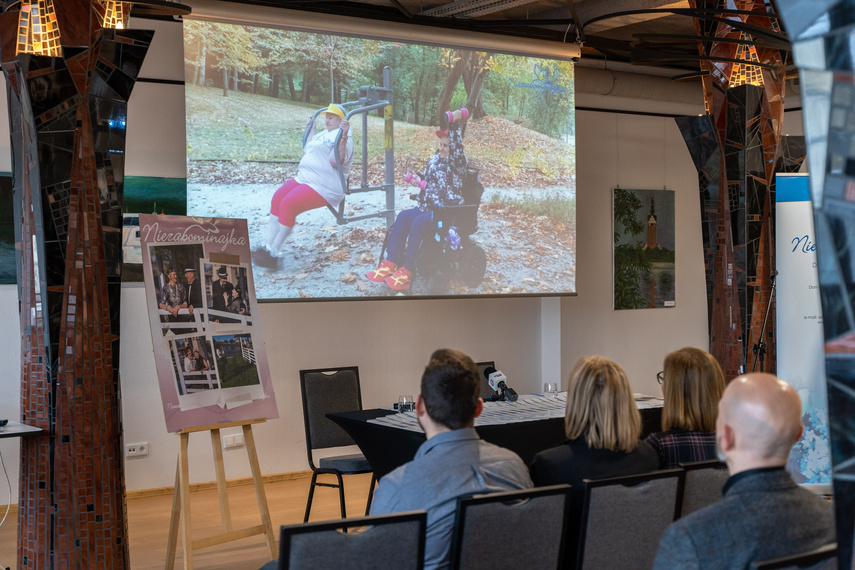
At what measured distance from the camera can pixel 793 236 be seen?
5.09m

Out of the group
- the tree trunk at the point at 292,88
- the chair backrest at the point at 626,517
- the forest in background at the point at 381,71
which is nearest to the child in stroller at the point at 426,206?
the forest in background at the point at 381,71

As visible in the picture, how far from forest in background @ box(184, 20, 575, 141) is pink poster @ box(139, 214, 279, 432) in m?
1.63

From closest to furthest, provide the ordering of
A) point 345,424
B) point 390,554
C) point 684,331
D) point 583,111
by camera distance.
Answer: point 390,554
point 345,424
point 583,111
point 684,331

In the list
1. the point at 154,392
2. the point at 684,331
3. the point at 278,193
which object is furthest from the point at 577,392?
the point at 684,331

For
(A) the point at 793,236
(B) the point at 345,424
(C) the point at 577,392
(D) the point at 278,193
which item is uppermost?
(D) the point at 278,193

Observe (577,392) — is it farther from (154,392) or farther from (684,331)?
(684,331)

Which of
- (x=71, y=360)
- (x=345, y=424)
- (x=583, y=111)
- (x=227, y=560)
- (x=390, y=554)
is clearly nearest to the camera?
(x=390, y=554)

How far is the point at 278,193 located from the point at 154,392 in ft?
5.50

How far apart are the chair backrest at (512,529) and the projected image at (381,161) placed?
360 centimetres

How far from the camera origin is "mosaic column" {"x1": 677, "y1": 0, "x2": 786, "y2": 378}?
5.63 metres

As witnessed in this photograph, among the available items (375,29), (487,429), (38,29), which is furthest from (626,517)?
(375,29)

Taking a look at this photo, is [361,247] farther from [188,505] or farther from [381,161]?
[188,505]

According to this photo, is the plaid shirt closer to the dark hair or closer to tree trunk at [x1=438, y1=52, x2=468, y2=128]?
the dark hair

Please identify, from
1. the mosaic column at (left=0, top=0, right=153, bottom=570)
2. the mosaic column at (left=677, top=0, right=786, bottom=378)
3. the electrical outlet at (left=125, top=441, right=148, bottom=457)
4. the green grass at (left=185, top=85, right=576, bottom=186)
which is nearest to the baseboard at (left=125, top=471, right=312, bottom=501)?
the electrical outlet at (left=125, top=441, right=148, bottom=457)
